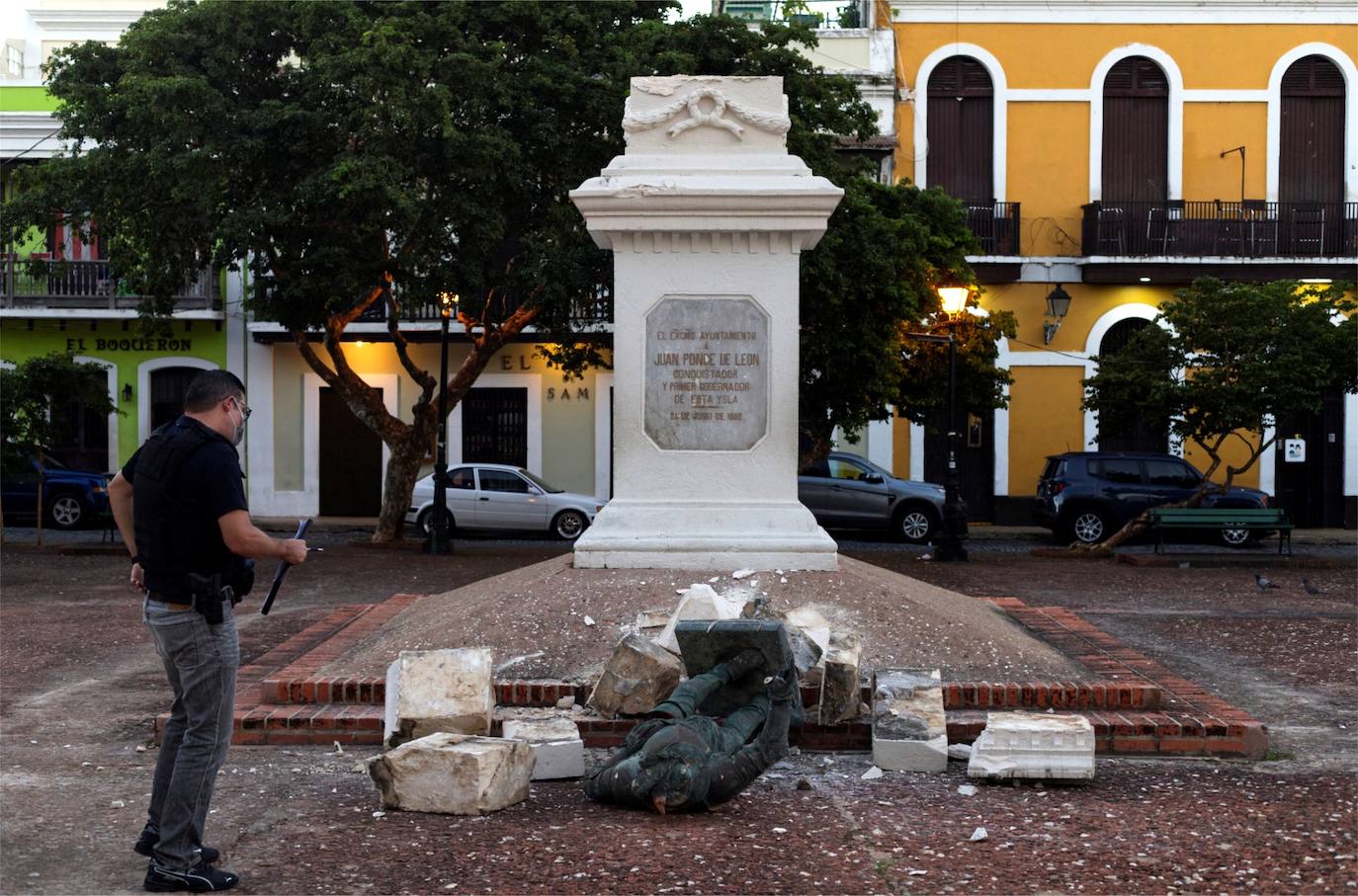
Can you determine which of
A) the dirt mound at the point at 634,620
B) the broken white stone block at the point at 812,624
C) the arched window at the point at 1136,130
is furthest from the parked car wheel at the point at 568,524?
the broken white stone block at the point at 812,624

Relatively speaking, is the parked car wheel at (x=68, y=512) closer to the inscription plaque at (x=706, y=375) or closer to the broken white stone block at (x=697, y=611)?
the inscription plaque at (x=706, y=375)

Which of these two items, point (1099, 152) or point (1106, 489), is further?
point (1099, 152)

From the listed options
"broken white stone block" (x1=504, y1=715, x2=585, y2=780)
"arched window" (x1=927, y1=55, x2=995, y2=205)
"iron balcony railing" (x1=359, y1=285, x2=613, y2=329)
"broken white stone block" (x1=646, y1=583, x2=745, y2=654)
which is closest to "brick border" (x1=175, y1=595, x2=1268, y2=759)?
"broken white stone block" (x1=646, y1=583, x2=745, y2=654)

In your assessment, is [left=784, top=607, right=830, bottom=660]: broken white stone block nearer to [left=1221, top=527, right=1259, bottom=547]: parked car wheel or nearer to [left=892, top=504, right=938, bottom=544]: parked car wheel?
[left=892, top=504, right=938, bottom=544]: parked car wheel

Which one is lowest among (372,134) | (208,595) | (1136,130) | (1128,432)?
(208,595)

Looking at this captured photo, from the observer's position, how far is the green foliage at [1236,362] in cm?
2083

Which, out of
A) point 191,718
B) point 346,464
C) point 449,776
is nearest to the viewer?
point 191,718

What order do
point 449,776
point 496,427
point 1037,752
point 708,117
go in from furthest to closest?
point 496,427 → point 708,117 → point 1037,752 → point 449,776

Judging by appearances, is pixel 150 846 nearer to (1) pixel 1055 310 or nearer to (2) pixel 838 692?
(2) pixel 838 692

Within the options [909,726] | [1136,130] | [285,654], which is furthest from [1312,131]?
[909,726]

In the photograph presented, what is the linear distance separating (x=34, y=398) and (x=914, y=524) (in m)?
13.2

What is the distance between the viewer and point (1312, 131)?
2919cm

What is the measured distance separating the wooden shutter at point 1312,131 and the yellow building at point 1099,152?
0.09 feet

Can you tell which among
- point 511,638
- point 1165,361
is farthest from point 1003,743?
point 1165,361
